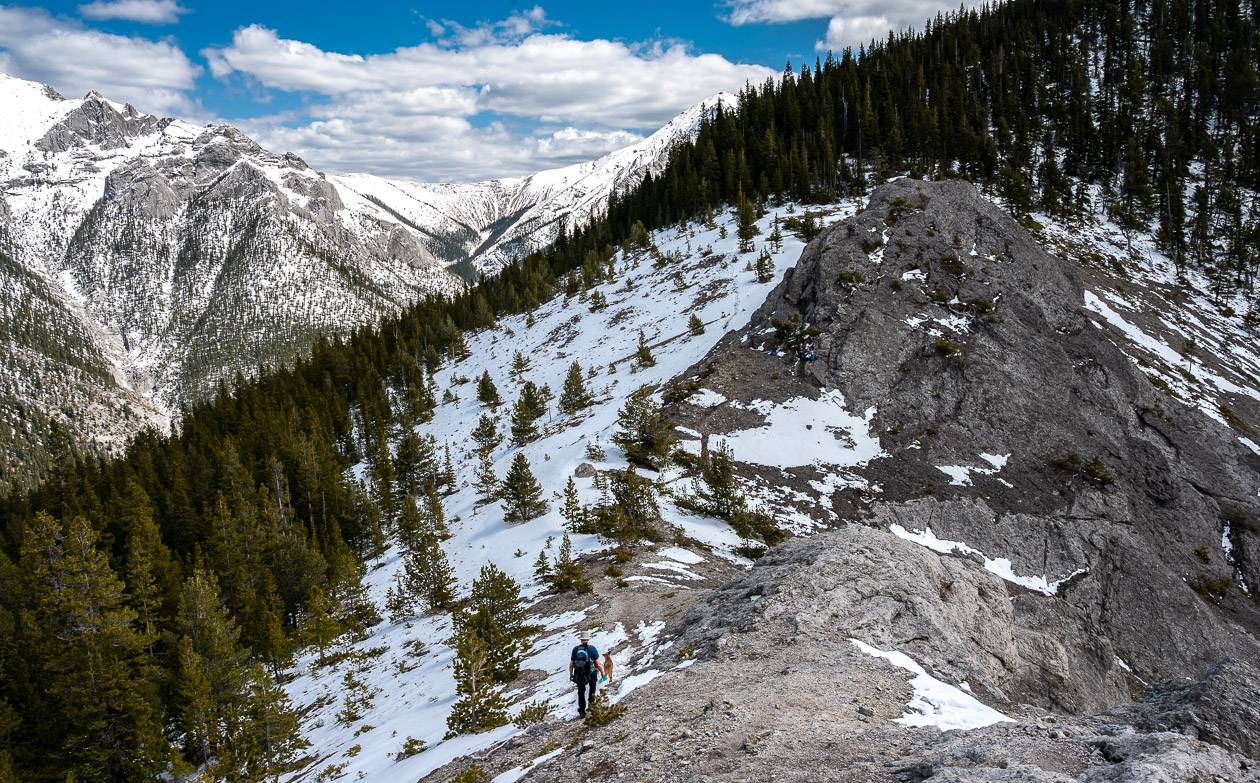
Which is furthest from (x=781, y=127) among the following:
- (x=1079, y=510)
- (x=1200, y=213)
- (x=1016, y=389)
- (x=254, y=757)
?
(x=254, y=757)

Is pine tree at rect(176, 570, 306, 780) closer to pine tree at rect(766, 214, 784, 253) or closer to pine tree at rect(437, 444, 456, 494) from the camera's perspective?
pine tree at rect(437, 444, 456, 494)

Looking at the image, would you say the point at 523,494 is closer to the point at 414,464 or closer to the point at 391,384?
the point at 414,464

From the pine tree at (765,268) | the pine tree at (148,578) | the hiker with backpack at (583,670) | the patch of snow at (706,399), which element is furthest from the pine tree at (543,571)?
the pine tree at (765,268)

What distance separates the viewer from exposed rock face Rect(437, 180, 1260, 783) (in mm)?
9578

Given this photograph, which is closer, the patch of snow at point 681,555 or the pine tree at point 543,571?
the pine tree at point 543,571

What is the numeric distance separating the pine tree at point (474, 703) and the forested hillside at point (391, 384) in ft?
25.2

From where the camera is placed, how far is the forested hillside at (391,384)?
2592 centimetres

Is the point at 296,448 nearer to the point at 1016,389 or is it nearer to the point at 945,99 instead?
the point at 1016,389

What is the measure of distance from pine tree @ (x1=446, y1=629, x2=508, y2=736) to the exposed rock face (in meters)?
1.88

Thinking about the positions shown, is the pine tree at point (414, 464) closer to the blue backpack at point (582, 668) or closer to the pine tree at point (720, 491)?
the pine tree at point (720, 491)

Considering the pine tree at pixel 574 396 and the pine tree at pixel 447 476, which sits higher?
the pine tree at pixel 574 396

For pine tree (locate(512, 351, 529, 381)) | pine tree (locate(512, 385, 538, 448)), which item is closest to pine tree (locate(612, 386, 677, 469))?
pine tree (locate(512, 385, 538, 448))

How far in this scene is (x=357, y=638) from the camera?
28.3m

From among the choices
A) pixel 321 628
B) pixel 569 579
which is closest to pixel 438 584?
pixel 321 628
